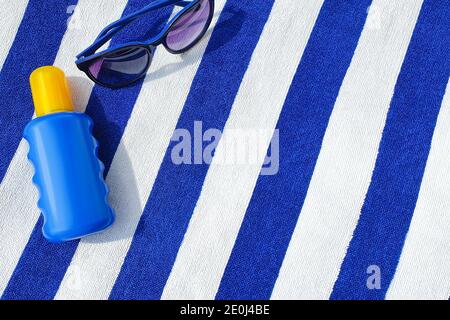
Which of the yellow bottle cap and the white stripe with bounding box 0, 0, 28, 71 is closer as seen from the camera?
the yellow bottle cap

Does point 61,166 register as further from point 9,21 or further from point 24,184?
point 9,21

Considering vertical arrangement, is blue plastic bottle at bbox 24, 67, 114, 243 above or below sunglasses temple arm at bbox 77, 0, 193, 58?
below

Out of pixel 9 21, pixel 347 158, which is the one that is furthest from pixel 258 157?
pixel 9 21

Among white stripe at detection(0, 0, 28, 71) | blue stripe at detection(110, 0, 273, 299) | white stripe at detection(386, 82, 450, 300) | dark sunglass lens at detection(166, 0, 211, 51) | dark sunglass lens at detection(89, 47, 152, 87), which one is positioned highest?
white stripe at detection(0, 0, 28, 71)

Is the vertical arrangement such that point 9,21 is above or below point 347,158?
above

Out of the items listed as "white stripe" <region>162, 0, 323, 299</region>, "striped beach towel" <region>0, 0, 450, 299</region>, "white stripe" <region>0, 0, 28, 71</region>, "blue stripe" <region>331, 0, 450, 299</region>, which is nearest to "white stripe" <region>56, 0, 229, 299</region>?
"striped beach towel" <region>0, 0, 450, 299</region>

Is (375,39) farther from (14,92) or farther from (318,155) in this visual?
(14,92)

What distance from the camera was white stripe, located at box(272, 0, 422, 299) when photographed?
1.06 metres

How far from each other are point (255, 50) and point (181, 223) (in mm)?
376

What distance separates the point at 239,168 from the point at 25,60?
0.48 meters

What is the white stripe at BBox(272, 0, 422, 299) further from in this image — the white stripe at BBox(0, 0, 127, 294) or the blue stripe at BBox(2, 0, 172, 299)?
the white stripe at BBox(0, 0, 127, 294)

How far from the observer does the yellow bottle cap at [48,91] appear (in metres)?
1.00

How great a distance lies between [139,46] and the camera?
1.03 metres

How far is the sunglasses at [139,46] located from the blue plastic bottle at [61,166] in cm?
7
